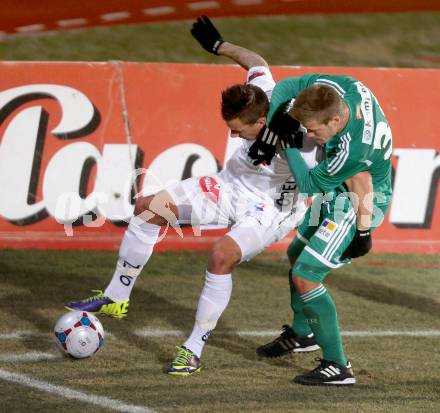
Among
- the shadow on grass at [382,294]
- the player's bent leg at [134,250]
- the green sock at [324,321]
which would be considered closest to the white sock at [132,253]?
the player's bent leg at [134,250]

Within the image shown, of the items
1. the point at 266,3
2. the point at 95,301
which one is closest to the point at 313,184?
the point at 95,301

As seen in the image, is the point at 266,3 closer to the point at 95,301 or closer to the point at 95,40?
the point at 95,40

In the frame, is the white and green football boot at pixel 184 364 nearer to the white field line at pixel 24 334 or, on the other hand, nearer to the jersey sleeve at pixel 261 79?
the white field line at pixel 24 334

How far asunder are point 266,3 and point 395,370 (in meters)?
11.5

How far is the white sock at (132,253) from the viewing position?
26.4 feet

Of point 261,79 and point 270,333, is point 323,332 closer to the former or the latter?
point 270,333

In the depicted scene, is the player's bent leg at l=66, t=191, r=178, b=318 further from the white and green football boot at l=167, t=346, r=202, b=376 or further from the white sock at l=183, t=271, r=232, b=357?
the white and green football boot at l=167, t=346, r=202, b=376

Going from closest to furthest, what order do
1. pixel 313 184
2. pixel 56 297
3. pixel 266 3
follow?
pixel 313 184 → pixel 56 297 → pixel 266 3

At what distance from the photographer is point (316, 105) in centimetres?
660

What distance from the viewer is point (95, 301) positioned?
820 cm

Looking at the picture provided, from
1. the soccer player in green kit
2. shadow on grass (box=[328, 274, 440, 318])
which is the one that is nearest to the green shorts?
the soccer player in green kit

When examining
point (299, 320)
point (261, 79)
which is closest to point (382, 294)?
point (299, 320)

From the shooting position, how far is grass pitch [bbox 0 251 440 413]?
666 centimetres

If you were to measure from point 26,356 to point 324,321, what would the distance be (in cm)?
198
